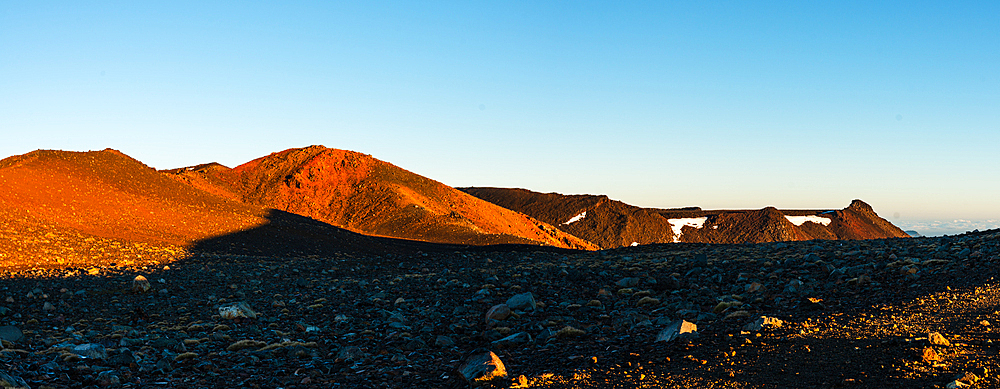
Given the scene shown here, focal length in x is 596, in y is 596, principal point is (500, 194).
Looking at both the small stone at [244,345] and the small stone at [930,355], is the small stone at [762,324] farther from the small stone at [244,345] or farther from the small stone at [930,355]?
the small stone at [244,345]

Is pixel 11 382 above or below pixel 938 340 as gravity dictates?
below

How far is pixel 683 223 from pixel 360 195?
85.9 feet

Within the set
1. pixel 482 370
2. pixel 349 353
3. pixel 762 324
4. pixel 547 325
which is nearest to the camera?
pixel 482 370

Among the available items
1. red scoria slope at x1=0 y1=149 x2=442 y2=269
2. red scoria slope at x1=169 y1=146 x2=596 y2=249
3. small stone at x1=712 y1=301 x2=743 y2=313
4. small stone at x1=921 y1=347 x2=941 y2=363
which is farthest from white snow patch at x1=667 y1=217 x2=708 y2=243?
small stone at x1=921 y1=347 x2=941 y2=363

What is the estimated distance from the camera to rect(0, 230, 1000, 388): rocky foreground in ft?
17.3

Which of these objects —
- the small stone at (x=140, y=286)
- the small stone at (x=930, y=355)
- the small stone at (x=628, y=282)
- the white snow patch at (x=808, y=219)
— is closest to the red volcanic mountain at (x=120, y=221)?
the small stone at (x=140, y=286)

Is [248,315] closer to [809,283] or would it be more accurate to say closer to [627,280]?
[627,280]

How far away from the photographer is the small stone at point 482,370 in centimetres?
548

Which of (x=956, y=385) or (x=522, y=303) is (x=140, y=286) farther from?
(x=956, y=385)

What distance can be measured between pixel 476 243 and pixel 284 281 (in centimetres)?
1845

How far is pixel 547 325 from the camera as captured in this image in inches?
320

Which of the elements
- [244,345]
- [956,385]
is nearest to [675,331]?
[956,385]

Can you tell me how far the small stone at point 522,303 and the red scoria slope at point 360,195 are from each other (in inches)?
1035

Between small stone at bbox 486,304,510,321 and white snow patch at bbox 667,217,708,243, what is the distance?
41.2 meters
